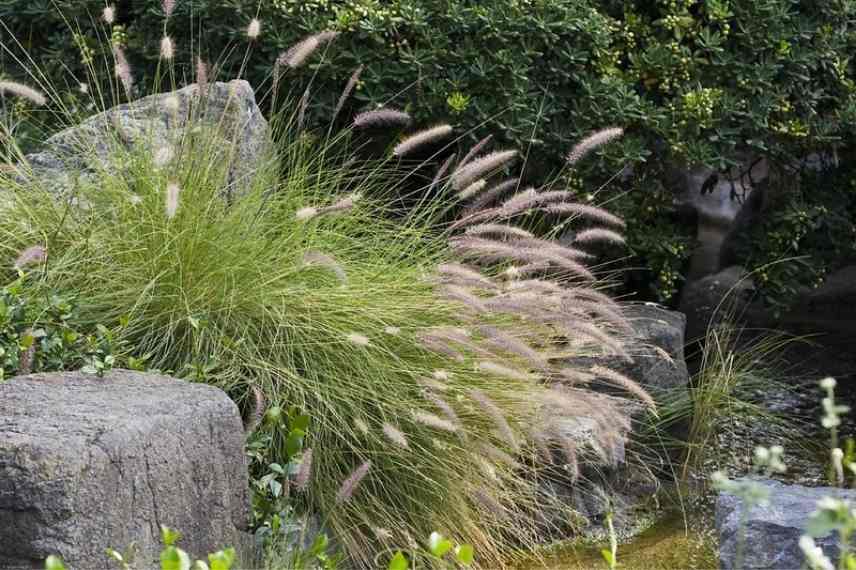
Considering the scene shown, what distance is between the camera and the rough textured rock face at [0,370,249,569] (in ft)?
9.87

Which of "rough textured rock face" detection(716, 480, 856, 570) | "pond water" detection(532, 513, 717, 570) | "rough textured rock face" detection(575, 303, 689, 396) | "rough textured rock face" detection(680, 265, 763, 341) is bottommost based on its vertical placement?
"rough textured rock face" detection(680, 265, 763, 341)

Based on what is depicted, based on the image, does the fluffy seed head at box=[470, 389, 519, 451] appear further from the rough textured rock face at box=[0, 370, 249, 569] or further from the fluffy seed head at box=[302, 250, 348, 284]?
the rough textured rock face at box=[0, 370, 249, 569]

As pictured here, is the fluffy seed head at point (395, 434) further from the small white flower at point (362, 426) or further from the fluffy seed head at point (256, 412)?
the fluffy seed head at point (256, 412)

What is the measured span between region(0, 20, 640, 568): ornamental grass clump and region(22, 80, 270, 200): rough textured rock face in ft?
0.22

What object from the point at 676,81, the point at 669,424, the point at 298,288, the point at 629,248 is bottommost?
the point at 669,424

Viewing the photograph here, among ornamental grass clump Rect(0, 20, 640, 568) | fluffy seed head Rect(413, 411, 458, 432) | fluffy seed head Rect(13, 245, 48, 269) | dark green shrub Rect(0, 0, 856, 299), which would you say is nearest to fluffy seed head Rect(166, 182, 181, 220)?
ornamental grass clump Rect(0, 20, 640, 568)

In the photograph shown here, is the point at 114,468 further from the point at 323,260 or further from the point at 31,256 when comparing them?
the point at 323,260

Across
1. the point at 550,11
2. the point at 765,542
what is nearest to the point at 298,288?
the point at 765,542

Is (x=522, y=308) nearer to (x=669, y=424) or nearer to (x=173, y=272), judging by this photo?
(x=173, y=272)

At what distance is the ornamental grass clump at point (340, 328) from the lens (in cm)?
413

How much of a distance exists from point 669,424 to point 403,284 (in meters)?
1.61

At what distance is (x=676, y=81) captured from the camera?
590 cm

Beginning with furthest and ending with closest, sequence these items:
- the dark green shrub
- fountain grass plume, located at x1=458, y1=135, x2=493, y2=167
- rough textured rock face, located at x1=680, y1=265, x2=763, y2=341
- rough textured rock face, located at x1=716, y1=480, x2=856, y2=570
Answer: rough textured rock face, located at x1=680, y1=265, x2=763, y2=341
the dark green shrub
fountain grass plume, located at x1=458, y1=135, x2=493, y2=167
rough textured rock face, located at x1=716, y1=480, x2=856, y2=570

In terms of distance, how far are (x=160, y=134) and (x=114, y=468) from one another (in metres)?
2.08
